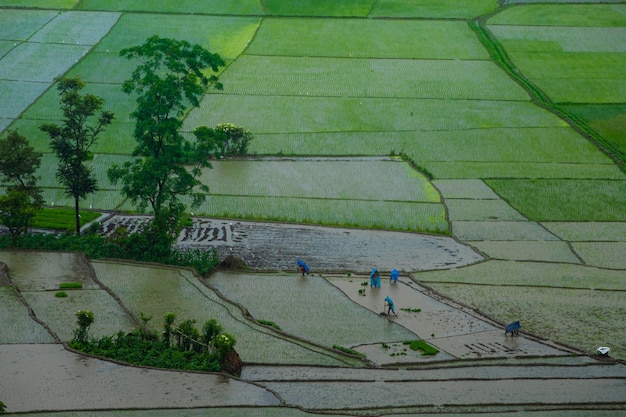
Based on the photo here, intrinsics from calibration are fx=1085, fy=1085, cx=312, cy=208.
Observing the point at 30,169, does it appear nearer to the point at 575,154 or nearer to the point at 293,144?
the point at 293,144

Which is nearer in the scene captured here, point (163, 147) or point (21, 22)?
point (163, 147)

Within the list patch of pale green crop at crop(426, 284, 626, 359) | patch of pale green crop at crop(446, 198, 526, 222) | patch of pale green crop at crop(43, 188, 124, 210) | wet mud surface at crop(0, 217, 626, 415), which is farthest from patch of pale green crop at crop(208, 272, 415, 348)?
patch of pale green crop at crop(446, 198, 526, 222)

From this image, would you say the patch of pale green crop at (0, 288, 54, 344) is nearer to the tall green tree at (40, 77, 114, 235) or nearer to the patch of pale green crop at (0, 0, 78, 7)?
the tall green tree at (40, 77, 114, 235)

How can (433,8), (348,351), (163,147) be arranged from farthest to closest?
(433,8), (163,147), (348,351)

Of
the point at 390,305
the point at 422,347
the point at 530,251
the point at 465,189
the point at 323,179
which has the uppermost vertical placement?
the point at 465,189

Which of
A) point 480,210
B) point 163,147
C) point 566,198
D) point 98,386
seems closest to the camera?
point 98,386

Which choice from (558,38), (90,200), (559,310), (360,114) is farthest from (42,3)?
(559,310)

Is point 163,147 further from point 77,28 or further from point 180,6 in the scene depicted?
point 180,6
